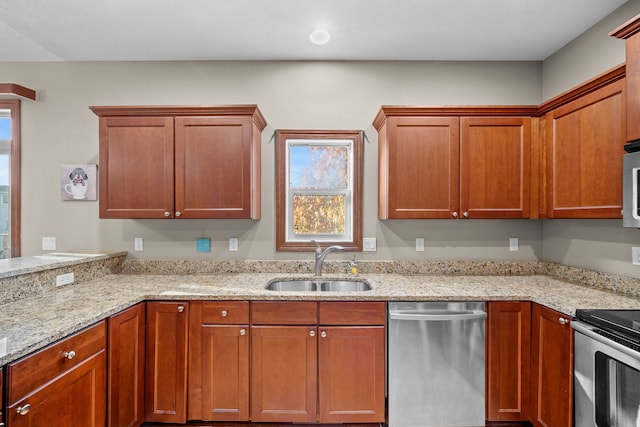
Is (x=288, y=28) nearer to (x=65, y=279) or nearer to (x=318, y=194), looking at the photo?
(x=318, y=194)

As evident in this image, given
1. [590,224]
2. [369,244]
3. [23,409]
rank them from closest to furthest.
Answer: [23,409], [590,224], [369,244]

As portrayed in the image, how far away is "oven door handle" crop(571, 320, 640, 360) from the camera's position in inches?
53.8

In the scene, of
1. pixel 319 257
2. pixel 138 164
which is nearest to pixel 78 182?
pixel 138 164

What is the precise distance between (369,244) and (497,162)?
46.2 inches

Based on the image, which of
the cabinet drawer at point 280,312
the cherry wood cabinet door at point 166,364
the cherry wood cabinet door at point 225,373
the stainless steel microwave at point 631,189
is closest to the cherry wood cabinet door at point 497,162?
the stainless steel microwave at point 631,189

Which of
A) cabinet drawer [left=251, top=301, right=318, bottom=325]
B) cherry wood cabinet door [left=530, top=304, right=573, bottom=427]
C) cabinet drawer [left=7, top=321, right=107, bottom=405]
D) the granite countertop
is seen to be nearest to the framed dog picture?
the granite countertop

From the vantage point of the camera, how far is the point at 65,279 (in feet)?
7.32

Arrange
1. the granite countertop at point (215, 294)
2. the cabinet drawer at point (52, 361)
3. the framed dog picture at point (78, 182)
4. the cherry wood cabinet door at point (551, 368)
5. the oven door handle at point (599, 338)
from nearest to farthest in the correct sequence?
the cabinet drawer at point (52, 361) < the oven door handle at point (599, 338) < the granite countertop at point (215, 294) < the cherry wood cabinet door at point (551, 368) < the framed dog picture at point (78, 182)

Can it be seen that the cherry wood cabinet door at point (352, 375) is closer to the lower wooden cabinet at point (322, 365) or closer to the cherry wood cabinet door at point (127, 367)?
the lower wooden cabinet at point (322, 365)

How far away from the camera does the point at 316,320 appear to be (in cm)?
209

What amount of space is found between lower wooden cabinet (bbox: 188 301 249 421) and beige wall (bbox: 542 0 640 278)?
2.47 meters

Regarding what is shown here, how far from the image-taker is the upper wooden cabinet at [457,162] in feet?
8.05

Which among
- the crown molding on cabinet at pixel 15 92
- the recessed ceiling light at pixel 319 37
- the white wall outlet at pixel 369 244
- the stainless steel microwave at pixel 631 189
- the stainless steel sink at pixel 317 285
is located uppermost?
the recessed ceiling light at pixel 319 37

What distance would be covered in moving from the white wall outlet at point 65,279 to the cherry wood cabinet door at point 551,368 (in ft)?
10.1
